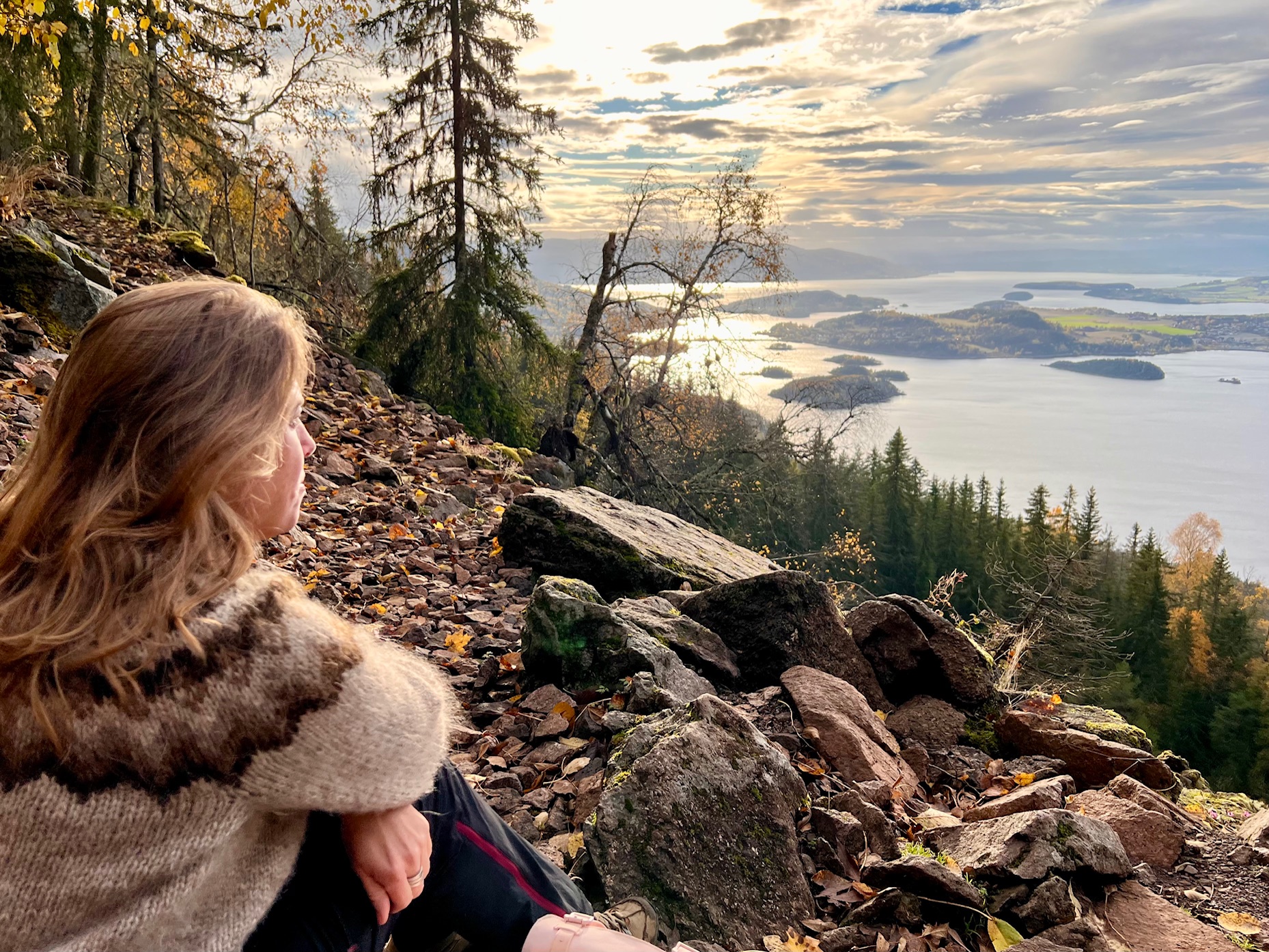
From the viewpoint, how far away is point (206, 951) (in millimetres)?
1415

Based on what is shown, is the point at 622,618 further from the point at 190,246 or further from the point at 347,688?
the point at 190,246

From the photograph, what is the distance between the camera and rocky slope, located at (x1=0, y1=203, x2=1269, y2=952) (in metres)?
2.63

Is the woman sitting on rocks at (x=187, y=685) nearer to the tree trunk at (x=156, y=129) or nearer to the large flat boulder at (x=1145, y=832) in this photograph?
the large flat boulder at (x=1145, y=832)

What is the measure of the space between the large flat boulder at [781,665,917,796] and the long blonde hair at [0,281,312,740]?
9.49ft

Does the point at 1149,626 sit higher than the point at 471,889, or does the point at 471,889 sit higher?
the point at 471,889

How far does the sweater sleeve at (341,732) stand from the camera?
138 cm

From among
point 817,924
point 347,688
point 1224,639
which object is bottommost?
point 1224,639

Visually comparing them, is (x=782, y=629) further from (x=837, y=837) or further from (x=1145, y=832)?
(x=1145, y=832)

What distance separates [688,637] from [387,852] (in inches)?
117

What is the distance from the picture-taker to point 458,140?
37.6 ft

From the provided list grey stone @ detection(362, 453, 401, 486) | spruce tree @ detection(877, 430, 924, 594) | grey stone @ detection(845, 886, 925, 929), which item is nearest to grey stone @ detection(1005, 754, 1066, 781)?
grey stone @ detection(845, 886, 925, 929)

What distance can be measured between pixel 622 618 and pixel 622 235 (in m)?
12.6

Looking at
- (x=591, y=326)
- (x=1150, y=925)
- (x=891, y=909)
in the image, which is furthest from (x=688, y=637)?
(x=591, y=326)

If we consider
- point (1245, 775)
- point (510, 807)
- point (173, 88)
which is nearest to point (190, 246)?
point (173, 88)
